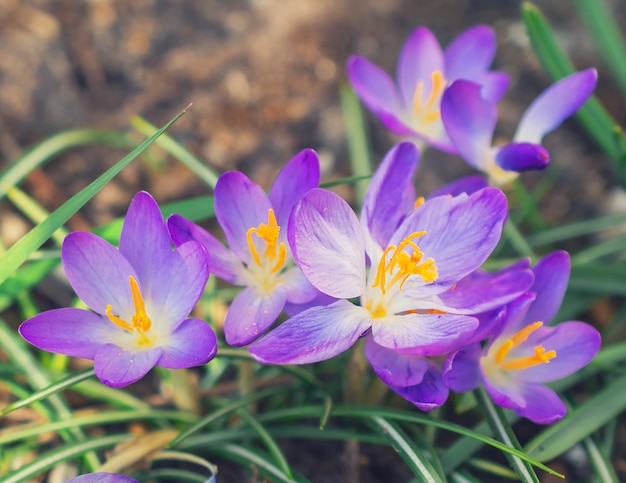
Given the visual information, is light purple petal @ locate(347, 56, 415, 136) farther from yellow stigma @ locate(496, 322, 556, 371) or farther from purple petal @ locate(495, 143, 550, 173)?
yellow stigma @ locate(496, 322, 556, 371)

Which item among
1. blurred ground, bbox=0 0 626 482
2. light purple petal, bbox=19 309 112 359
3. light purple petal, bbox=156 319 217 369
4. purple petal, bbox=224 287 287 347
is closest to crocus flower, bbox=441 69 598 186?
purple petal, bbox=224 287 287 347

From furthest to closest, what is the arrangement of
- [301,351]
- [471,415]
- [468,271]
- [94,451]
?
[471,415]
[94,451]
[468,271]
[301,351]

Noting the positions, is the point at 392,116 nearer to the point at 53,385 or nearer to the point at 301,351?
the point at 301,351

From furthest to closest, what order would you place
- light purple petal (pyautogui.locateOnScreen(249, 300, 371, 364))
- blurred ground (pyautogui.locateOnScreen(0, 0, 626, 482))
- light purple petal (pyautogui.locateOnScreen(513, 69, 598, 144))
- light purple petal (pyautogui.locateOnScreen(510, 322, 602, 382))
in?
blurred ground (pyautogui.locateOnScreen(0, 0, 626, 482))
light purple petal (pyautogui.locateOnScreen(513, 69, 598, 144))
light purple petal (pyautogui.locateOnScreen(510, 322, 602, 382))
light purple petal (pyautogui.locateOnScreen(249, 300, 371, 364))

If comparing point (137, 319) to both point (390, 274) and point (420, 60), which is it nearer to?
point (390, 274)

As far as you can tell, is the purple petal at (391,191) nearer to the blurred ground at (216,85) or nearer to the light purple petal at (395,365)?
the light purple petal at (395,365)

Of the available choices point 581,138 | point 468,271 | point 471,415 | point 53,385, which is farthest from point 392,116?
point 581,138

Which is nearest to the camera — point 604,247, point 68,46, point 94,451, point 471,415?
point 94,451

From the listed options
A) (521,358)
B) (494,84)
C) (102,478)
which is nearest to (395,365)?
(521,358)
